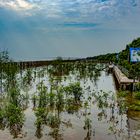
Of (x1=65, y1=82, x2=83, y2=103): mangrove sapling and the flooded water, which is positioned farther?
(x1=65, y1=82, x2=83, y2=103): mangrove sapling

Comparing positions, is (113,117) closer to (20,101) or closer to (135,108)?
(135,108)

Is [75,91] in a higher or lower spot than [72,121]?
higher

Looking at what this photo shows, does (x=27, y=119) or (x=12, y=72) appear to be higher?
(x=12, y=72)

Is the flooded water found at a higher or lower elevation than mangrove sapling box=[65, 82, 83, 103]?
lower

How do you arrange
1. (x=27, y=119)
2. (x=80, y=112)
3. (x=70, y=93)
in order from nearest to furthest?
(x=27, y=119)
(x=80, y=112)
(x=70, y=93)

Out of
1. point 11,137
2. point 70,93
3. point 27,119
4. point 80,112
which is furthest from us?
point 70,93

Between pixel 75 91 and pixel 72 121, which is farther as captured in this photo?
pixel 75 91

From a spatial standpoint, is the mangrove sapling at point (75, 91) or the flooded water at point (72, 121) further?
the mangrove sapling at point (75, 91)

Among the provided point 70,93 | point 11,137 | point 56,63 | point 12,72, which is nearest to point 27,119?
point 11,137

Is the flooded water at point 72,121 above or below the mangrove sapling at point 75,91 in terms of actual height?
below

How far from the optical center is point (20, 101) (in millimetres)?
22688

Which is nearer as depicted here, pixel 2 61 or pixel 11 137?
pixel 11 137

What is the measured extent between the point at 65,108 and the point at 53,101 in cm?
108

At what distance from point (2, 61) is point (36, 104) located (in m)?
11.6
